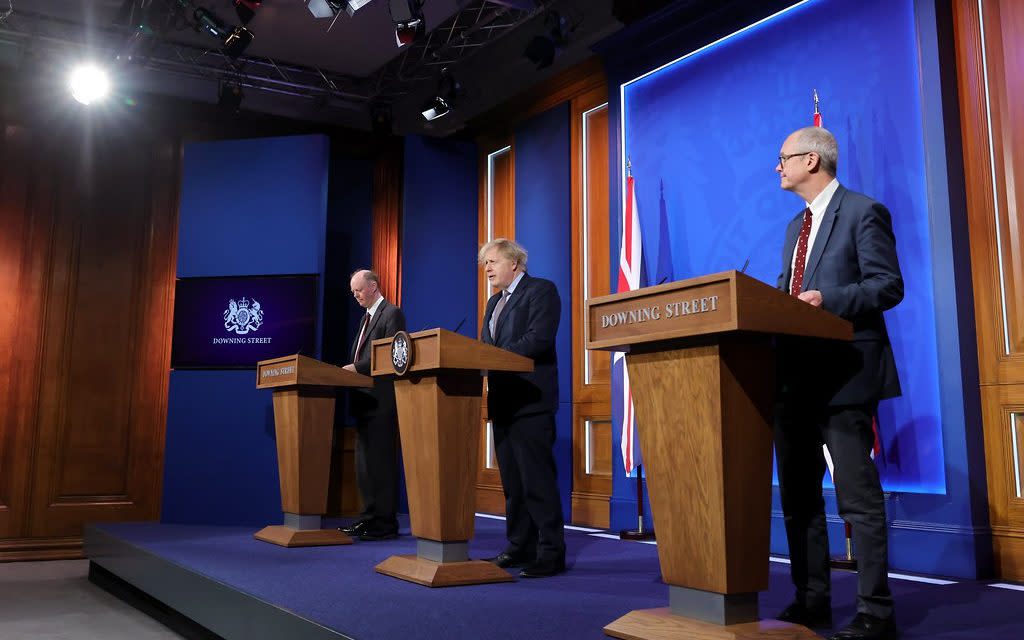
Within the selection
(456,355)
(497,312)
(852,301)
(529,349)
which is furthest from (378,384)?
(852,301)

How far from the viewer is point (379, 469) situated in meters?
4.49

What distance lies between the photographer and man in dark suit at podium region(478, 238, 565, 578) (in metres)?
3.21

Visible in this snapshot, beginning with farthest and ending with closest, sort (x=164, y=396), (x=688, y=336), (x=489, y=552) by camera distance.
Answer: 1. (x=164, y=396)
2. (x=489, y=552)
3. (x=688, y=336)

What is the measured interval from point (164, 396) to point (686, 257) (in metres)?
3.94

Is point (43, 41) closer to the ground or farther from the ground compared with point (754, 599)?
farther from the ground

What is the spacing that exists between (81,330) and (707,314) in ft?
17.8

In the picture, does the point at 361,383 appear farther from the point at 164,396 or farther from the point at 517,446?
the point at 164,396

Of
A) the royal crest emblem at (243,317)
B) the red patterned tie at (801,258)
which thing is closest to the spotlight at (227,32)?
the royal crest emblem at (243,317)

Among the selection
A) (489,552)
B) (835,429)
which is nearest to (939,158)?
(835,429)

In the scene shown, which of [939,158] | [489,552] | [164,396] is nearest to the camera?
[939,158]

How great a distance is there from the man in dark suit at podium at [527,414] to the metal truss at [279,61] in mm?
2627

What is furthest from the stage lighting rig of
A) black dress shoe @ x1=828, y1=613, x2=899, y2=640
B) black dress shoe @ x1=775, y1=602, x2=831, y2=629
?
black dress shoe @ x1=828, y1=613, x2=899, y2=640

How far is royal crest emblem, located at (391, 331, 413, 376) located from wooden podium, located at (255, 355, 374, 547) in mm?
1041

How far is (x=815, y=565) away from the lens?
7.20 feet
